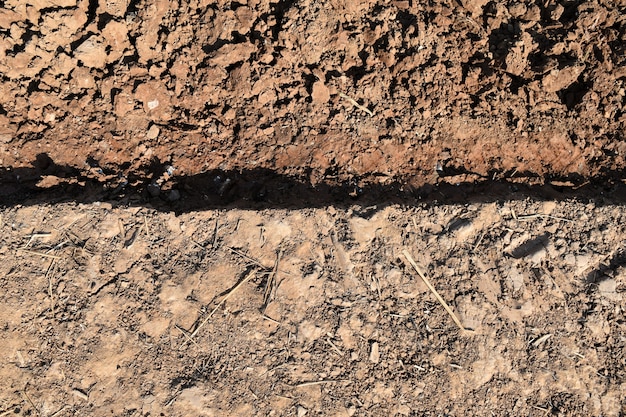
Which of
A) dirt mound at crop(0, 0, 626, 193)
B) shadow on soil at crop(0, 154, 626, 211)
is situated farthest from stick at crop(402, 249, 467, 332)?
dirt mound at crop(0, 0, 626, 193)

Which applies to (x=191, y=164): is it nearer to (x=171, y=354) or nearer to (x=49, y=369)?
(x=171, y=354)

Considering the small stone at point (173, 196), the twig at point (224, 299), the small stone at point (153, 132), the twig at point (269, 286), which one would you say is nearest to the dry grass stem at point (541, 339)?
the twig at point (269, 286)

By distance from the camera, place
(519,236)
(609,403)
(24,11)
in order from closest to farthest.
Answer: (609,403)
(519,236)
(24,11)

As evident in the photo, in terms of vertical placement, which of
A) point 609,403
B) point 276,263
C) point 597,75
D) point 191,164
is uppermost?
point 597,75

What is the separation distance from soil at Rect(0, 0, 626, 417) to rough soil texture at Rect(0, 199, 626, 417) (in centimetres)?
1

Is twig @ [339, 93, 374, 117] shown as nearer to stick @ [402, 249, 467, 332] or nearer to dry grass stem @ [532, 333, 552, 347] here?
stick @ [402, 249, 467, 332]

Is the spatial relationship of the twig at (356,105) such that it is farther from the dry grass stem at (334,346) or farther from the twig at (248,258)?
the dry grass stem at (334,346)

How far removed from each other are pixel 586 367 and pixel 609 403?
0.80 feet

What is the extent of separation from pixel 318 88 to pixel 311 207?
0.85 metres

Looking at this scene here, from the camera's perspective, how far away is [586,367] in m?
3.13

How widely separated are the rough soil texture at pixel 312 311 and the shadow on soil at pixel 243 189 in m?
0.14

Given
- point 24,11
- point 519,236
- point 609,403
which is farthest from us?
point 24,11

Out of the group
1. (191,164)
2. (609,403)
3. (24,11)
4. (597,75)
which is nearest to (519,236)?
(609,403)

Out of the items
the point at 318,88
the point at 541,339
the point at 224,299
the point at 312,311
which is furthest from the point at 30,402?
the point at 541,339
